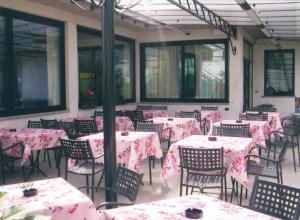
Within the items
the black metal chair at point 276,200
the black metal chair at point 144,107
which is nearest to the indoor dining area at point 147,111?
the black metal chair at point 276,200

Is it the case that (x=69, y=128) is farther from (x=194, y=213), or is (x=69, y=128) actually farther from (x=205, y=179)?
(x=194, y=213)

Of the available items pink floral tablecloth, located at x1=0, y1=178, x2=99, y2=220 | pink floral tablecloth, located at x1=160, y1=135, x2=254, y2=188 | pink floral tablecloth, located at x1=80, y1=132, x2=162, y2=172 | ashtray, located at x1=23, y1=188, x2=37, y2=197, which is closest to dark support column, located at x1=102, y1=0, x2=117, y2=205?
pink floral tablecloth, located at x1=0, y1=178, x2=99, y2=220

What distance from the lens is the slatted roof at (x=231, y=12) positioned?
7344 mm

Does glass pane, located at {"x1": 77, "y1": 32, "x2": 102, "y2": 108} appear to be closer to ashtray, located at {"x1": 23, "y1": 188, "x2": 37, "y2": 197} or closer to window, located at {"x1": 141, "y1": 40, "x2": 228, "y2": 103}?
window, located at {"x1": 141, "y1": 40, "x2": 228, "y2": 103}

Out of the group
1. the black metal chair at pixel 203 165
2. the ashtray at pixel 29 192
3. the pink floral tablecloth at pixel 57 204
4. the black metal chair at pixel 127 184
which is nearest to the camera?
the pink floral tablecloth at pixel 57 204

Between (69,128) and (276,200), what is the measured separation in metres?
4.86

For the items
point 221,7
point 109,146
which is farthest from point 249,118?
point 109,146

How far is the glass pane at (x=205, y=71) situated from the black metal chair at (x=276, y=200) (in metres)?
8.85

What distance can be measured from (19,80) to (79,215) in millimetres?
5510

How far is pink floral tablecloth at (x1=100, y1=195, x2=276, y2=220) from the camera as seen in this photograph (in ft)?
7.57

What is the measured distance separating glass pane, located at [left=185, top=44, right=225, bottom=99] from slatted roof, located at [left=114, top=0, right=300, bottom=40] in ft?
4.92

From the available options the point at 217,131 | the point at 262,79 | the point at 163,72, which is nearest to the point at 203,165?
the point at 217,131

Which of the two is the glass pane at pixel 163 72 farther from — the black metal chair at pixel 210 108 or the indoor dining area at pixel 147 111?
the black metal chair at pixel 210 108

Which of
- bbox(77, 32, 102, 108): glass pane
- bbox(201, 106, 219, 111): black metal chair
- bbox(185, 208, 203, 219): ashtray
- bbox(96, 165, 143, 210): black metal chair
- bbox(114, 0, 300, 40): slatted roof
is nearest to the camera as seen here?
bbox(185, 208, 203, 219): ashtray
